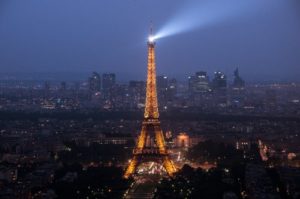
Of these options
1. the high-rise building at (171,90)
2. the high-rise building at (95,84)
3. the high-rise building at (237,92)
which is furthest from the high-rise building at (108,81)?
the high-rise building at (237,92)

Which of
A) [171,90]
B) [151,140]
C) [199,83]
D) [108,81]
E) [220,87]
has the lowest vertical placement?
[151,140]

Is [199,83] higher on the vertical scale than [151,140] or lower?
higher

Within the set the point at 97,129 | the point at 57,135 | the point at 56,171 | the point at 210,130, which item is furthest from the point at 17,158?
the point at 210,130

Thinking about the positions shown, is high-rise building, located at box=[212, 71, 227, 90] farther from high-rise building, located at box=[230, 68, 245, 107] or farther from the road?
the road

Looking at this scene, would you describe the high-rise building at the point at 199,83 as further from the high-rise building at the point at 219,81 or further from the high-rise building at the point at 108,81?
the high-rise building at the point at 108,81

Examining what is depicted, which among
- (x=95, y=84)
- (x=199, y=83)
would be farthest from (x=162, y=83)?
(x=95, y=84)

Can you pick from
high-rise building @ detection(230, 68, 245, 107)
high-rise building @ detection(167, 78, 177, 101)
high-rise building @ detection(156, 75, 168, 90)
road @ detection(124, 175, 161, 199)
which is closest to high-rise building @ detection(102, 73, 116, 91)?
high-rise building @ detection(167, 78, 177, 101)

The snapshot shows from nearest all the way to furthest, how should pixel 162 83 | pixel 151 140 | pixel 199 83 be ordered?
1. pixel 151 140
2. pixel 162 83
3. pixel 199 83

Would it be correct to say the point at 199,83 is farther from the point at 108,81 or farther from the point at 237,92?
the point at 108,81

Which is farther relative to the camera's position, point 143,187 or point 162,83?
point 162,83

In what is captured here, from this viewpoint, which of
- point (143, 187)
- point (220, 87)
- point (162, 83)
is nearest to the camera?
point (143, 187)
